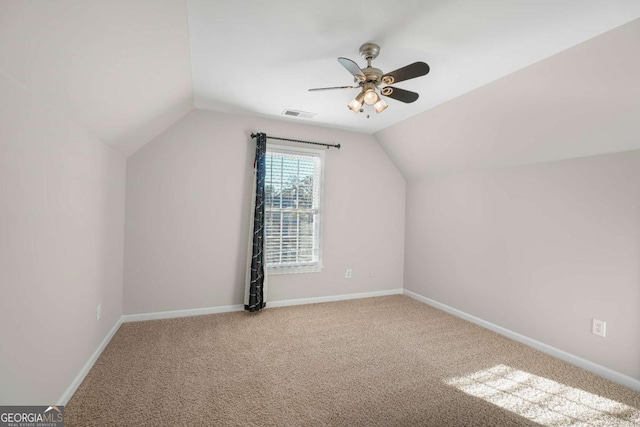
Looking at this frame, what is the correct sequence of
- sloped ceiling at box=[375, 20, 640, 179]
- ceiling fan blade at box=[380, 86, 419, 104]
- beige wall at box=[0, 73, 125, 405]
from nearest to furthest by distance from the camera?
beige wall at box=[0, 73, 125, 405] < sloped ceiling at box=[375, 20, 640, 179] < ceiling fan blade at box=[380, 86, 419, 104]

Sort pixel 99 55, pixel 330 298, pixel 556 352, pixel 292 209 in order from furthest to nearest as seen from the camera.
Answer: pixel 330 298 → pixel 292 209 → pixel 556 352 → pixel 99 55

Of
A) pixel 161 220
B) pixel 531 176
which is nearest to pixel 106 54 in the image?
pixel 161 220

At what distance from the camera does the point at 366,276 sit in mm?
4371

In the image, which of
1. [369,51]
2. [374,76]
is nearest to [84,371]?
[374,76]

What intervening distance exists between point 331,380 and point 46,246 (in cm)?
203

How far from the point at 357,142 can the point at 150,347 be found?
3535 millimetres

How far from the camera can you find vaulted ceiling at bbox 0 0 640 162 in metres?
1.38

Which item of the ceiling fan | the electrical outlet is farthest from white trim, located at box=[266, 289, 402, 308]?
the ceiling fan

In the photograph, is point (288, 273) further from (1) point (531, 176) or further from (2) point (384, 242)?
(1) point (531, 176)

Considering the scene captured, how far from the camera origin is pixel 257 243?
351 cm

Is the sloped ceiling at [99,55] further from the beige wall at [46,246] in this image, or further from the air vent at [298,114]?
the air vent at [298,114]

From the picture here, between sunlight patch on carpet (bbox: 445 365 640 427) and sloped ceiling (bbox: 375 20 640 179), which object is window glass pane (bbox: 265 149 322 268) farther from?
sunlight patch on carpet (bbox: 445 365 640 427)

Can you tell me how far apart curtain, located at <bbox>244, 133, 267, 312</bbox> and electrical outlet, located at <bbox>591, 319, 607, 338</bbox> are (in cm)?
322

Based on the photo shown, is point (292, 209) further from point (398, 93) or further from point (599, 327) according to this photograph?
point (599, 327)
